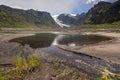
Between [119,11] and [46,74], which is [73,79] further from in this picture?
[119,11]

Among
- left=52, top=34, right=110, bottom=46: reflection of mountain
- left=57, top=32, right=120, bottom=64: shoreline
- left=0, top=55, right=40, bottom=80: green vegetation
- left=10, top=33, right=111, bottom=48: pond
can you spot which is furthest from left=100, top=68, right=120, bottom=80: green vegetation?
left=52, top=34, right=110, bottom=46: reflection of mountain

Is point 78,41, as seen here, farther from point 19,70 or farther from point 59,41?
point 19,70

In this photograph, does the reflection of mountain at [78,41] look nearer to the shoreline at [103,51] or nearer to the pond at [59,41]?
the pond at [59,41]

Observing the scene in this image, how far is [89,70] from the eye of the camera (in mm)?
19625

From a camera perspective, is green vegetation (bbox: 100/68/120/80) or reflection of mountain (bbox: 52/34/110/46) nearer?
green vegetation (bbox: 100/68/120/80)

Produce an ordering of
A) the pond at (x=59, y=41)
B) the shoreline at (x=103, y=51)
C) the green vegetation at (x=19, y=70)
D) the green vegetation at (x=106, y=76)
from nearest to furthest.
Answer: the green vegetation at (x=106, y=76), the green vegetation at (x=19, y=70), the shoreline at (x=103, y=51), the pond at (x=59, y=41)

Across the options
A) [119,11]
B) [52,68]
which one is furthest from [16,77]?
[119,11]

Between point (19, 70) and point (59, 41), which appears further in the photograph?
point (59, 41)

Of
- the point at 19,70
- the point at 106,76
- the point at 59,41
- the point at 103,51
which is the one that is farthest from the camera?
the point at 59,41

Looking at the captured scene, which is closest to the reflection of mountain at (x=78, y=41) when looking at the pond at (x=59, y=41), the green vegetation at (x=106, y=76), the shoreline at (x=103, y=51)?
the pond at (x=59, y=41)

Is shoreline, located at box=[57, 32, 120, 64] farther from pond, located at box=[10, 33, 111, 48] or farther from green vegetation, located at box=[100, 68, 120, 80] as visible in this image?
pond, located at box=[10, 33, 111, 48]

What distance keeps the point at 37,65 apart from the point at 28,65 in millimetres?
1120

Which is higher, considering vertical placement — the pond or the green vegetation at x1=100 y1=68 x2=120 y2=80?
the green vegetation at x1=100 y1=68 x2=120 y2=80

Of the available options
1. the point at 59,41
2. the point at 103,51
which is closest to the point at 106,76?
the point at 103,51
